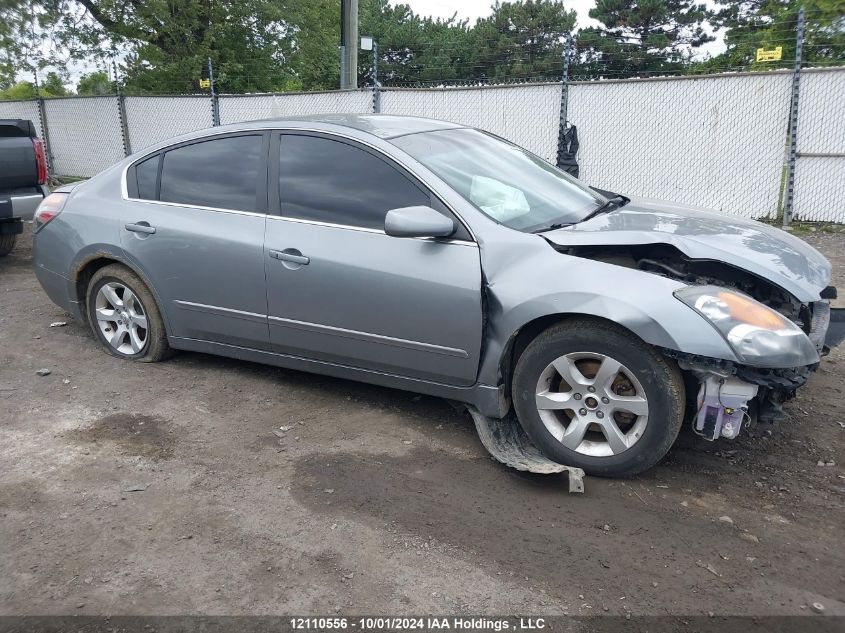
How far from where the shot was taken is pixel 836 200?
9.27 m

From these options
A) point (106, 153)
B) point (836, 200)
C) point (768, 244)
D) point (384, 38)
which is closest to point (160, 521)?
point (768, 244)

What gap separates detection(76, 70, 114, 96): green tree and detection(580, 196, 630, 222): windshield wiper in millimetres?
17881

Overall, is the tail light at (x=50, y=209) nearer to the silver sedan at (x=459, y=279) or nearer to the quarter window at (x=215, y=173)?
the silver sedan at (x=459, y=279)

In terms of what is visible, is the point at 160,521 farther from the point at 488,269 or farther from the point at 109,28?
the point at 109,28

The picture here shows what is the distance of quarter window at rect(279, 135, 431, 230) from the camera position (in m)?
3.94

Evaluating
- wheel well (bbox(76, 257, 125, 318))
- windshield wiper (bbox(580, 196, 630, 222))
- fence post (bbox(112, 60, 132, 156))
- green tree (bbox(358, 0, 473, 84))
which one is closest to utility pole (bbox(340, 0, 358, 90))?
fence post (bbox(112, 60, 132, 156))

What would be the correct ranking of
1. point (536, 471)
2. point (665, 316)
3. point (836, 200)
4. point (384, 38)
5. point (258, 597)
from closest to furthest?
point (258, 597) → point (665, 316) → point (536, 471) → point (836, 200) → point (384, 38)

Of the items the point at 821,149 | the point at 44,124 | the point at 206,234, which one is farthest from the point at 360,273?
the point at 44,124

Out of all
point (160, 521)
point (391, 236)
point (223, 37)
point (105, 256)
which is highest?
point (223, 37)

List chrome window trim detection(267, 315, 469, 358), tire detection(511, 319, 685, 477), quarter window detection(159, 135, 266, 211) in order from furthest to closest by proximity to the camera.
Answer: quarter window detection(159, 135, 266, 211), chrome window trim detection(267, 315, 469, 358), tire detection(511, 319, 685, 477)

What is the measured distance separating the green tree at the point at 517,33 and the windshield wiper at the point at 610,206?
105 ft

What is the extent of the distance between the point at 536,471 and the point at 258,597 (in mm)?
1373

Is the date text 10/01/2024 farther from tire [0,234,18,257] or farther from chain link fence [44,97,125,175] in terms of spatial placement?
chain link fence [44,97,125,175]

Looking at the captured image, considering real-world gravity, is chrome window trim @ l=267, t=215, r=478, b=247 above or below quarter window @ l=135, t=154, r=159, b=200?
below
